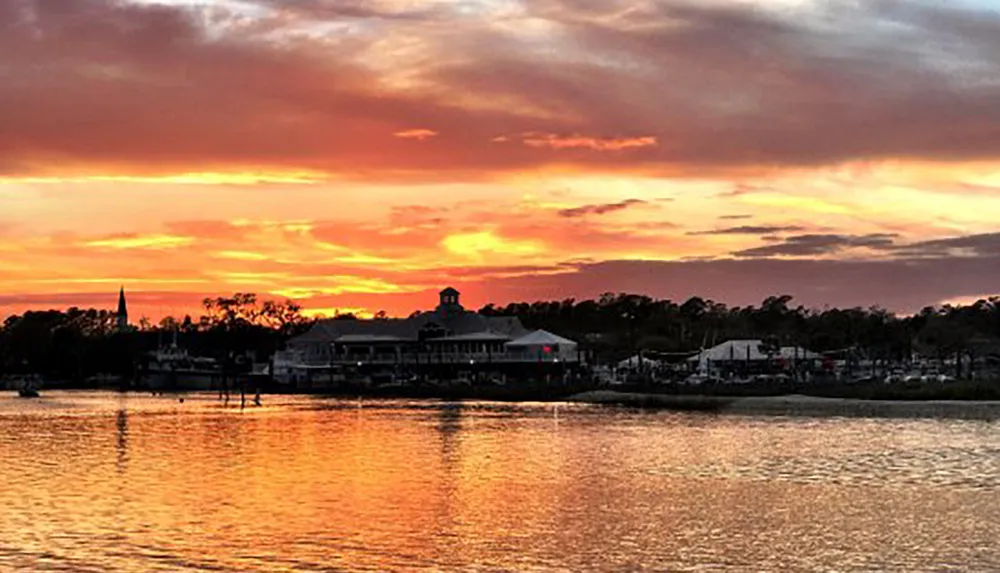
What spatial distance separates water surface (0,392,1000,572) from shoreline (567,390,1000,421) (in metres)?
10.3

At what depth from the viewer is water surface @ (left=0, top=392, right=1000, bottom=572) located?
2891 centimetres

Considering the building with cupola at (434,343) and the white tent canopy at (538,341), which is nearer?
the white tent canopy at (538,341)

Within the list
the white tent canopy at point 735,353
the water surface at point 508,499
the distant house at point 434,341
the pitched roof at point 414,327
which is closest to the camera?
the water surface at point 508,499

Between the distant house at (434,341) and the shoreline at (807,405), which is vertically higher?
the distant house at (434,341)

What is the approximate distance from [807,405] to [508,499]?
2489 inches

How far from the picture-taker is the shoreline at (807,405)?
87.1m

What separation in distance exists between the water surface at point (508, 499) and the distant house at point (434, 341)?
85.1 metres

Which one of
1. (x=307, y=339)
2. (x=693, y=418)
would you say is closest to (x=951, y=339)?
(x=307, y=339)

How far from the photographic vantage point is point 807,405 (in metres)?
99.1

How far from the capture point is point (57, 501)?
129 ft

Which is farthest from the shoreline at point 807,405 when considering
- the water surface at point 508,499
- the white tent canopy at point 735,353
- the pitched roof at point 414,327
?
the pitched roof at point 414,327

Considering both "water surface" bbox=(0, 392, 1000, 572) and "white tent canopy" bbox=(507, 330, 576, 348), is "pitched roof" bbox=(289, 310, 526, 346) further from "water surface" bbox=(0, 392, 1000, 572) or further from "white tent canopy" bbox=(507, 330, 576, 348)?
"water surface" bbox=(0, 392, 1000, 572)

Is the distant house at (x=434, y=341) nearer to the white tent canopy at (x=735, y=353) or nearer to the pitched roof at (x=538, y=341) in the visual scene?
the pitched roof at (x=538, y=341)

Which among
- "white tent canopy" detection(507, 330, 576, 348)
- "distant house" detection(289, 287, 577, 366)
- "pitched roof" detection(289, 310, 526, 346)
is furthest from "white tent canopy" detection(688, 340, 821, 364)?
"pitched roof" detection(289, 310, 526, 346)
